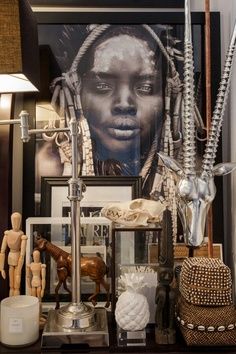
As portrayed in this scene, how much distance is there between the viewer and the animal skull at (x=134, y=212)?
890 millimetres

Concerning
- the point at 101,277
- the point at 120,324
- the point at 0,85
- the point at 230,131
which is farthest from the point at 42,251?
the point at 230,131

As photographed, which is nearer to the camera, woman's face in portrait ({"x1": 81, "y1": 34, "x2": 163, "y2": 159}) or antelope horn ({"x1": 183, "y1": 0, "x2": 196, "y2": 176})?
antelope horn ({"x1": 183, "y1": 0, "x2": 196, "y2": 176})

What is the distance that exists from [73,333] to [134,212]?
0.88 ft

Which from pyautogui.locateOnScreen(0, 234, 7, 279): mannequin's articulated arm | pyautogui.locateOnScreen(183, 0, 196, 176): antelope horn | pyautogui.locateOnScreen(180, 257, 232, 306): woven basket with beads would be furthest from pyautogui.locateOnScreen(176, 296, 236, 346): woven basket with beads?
pyautogui.locateOnScreen(0, 234, 7, 279): mannequin's articulated arm

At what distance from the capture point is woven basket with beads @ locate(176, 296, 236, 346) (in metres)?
0.76

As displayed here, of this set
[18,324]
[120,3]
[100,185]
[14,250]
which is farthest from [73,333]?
[120,3]

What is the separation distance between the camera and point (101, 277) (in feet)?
3.01

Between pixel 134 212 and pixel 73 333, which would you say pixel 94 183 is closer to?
→ pixel 134 212

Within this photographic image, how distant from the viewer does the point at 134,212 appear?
0.89 meters

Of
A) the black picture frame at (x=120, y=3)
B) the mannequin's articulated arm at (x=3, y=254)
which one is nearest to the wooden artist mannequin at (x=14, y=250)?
the mannequin's articulated arm at (x=3, y=254)

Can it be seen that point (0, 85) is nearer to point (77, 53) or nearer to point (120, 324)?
point (77, 53)

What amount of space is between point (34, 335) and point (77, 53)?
2.13 feet

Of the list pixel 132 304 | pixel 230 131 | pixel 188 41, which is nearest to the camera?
pixel 132 304

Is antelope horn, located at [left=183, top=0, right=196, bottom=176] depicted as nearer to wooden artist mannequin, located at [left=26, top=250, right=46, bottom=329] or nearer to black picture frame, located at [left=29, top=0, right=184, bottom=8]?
black picture frame, located at [left=29, top=0, right=184, bottom=8]
